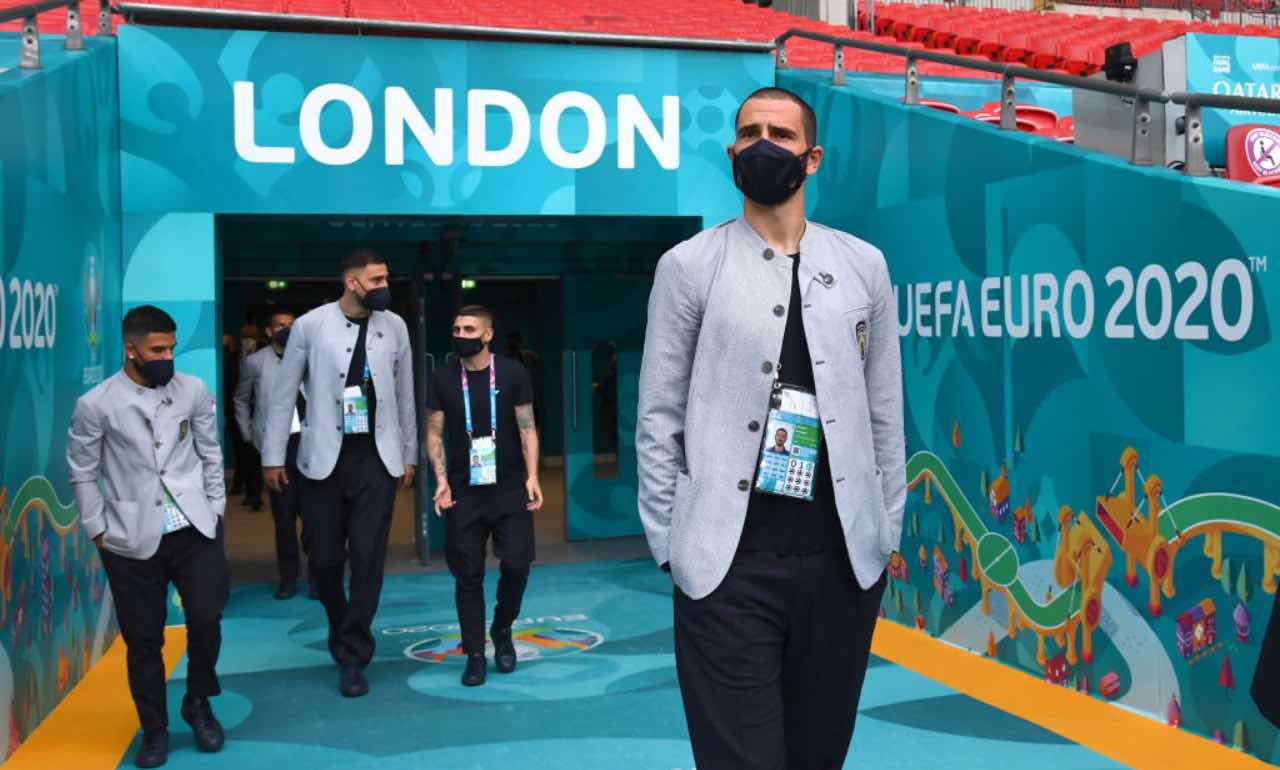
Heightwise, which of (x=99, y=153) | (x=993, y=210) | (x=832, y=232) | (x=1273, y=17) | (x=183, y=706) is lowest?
(x=183, y=706)

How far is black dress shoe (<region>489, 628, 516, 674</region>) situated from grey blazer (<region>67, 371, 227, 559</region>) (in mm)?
1688

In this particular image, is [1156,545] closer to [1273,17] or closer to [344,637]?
[344,637]

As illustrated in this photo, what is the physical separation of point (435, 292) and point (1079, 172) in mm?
7179

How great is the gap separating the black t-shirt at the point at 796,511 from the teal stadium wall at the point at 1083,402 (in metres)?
2.36

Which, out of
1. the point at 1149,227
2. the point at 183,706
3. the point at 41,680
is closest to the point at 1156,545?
the point at 1149,227

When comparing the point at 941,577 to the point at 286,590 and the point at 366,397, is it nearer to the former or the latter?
the point at 366,397

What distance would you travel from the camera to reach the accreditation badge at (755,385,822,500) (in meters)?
2.33

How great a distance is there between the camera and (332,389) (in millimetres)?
5324

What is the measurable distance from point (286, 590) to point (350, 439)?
8.87 feet

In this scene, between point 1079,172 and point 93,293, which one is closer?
point 1079,172

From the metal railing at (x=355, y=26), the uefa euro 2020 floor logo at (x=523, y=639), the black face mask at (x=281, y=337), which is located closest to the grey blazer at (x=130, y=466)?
the uefa euro 2020 floor logo at (x=523, y=639)

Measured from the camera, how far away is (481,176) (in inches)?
287

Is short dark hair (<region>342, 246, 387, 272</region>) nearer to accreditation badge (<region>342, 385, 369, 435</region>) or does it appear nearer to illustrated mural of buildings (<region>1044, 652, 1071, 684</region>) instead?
accreditation badge (<region>342, 385, 369, 435</region>)

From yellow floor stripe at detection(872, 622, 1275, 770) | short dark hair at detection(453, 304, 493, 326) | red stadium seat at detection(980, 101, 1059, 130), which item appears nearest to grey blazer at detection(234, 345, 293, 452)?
short dark hair at detection(453, 304, 493, 326)
